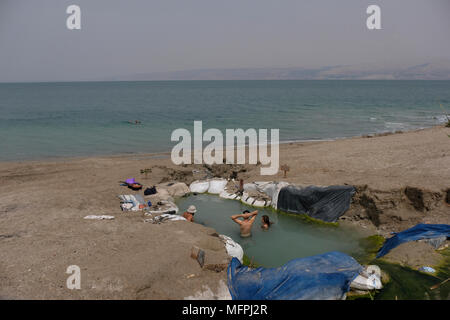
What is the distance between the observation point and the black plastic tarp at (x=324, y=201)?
9828 millimetres

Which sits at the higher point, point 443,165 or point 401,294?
point 443,165

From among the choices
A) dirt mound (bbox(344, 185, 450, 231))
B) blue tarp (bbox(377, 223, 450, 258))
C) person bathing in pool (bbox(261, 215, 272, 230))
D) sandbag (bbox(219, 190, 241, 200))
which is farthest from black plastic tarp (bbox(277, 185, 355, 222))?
sandbag (bbox(219, 190, 241, 200))

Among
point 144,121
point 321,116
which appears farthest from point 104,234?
point 321,116

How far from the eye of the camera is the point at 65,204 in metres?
9.88

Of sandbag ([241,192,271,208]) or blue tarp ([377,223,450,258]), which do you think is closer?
blue tarp ([377,223,450,258])

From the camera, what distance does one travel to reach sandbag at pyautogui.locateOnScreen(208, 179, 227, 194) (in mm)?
12500

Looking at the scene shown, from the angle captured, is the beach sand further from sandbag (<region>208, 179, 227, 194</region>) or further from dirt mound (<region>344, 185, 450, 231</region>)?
sandbag (<region>208, 179, 227, 194</region>)

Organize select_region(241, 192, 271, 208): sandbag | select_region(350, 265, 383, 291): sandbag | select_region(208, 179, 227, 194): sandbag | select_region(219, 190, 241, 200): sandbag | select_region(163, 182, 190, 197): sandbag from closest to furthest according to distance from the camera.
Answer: select_region(350, 265, 383, 291): sandbag → select_region(241, 192, 271, 208): sandbag → select_region(219, 190, 241, 200): sandbag → select_region(163, 182, 190, 197): sandbag → select_region(208, 179, 227, 194): sandbag

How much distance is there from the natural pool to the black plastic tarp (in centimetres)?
30

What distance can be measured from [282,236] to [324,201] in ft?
6.47

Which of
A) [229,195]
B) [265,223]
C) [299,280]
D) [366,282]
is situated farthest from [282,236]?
[299,280]

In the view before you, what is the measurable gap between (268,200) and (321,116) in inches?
1205

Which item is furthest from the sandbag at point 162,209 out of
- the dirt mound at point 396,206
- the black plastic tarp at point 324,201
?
the dirt mound at point 396,206

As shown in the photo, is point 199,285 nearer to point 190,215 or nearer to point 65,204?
point 190,215
